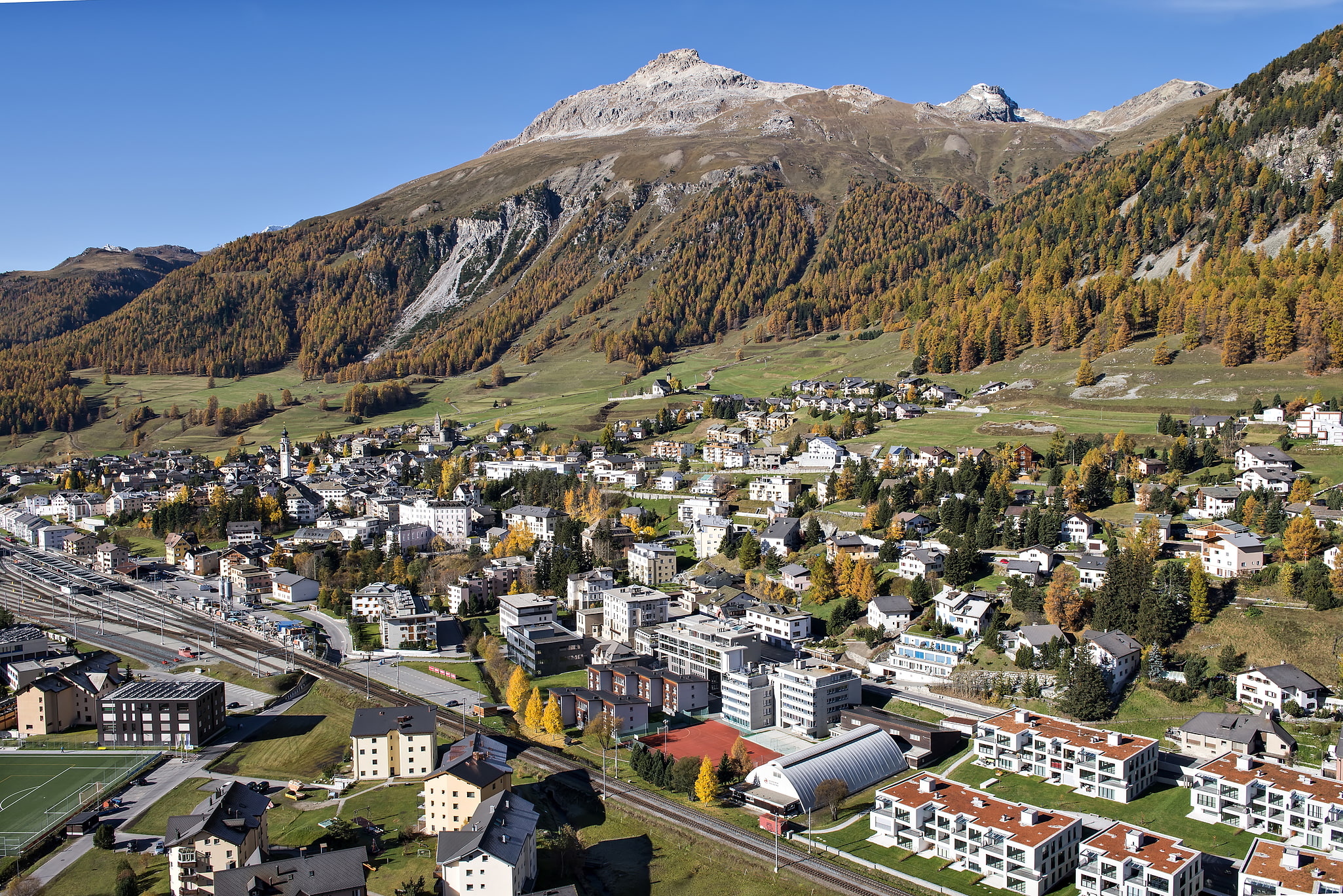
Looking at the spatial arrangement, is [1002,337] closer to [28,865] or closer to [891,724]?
[891,724]

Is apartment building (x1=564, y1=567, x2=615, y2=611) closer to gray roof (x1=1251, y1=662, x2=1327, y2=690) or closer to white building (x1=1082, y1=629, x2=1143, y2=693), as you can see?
white building (x1=1082, y1=629, x2=1143, y2=693)

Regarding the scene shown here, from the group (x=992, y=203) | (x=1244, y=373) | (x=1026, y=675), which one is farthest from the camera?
(x=992, y=203)

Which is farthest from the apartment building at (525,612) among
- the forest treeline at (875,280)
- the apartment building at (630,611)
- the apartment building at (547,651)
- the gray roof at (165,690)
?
the forest treeline at (875,280)

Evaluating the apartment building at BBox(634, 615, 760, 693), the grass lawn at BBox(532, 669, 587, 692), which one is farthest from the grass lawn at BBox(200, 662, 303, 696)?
the apartment building at BBox(634, 615, 760, 693)

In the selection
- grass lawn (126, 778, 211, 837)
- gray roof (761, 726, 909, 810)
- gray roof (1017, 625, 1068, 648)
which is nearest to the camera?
grass lawn (126, 778, 211, 837)

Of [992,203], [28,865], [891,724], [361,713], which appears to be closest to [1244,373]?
[891,724]

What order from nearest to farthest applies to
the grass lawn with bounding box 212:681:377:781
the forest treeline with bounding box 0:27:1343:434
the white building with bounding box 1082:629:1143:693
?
1. the grass lawn with bounding box 212:681:377:781
2. the white building with bounding box 1082:629:1143:693
3. the forest treeline with bounding box 0:27:1343:434
